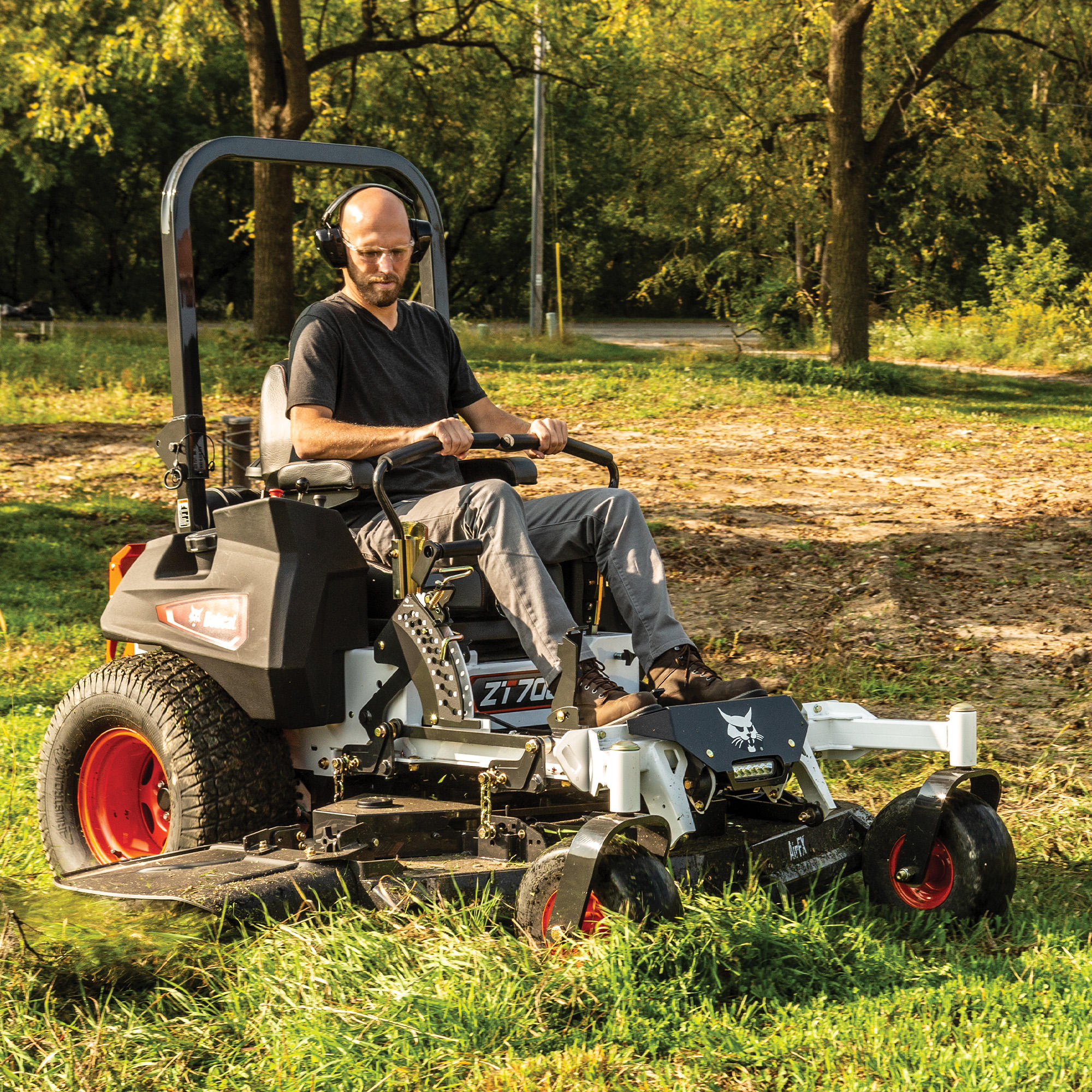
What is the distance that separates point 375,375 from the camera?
3928mm

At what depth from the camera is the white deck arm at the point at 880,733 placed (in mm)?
3273

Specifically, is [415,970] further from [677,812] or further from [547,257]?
[547,257]

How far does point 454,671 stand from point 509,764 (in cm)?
27

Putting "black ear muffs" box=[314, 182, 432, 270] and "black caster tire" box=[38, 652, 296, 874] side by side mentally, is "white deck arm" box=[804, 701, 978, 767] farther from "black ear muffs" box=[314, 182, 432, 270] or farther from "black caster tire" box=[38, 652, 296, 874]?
"black ear muffs" box=[314, 182, 432, 270]

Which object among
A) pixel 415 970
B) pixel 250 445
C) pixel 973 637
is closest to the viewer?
pixel 415 970

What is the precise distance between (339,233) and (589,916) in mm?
2001

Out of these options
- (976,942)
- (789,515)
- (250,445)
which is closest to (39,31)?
(789,515)

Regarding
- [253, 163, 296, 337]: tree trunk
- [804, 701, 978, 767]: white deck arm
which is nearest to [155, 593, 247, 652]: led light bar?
[804, 701, 978, 767]: white deck arm

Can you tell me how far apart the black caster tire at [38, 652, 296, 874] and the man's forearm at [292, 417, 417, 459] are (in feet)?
2.16

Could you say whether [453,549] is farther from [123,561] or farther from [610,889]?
[123,561]

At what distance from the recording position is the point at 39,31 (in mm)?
15047

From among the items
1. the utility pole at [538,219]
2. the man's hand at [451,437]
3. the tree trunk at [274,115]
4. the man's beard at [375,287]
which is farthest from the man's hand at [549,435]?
the utility pole at [538,219]

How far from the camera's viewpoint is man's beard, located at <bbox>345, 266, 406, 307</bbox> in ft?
12.9

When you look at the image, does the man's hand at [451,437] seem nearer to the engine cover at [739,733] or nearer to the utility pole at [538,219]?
the engine cover at [739,733]
